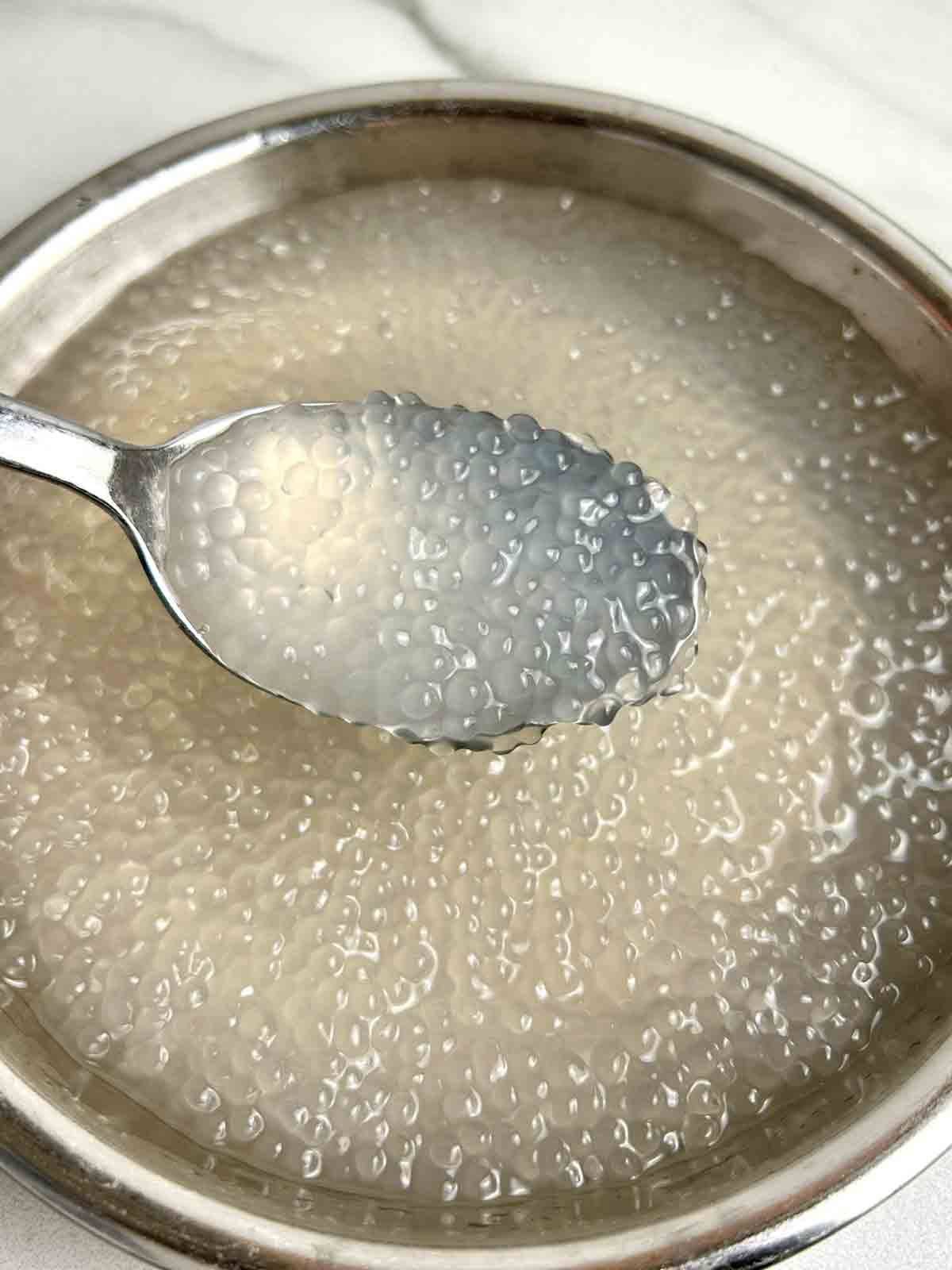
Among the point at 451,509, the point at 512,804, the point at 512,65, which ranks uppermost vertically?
the point at 512,65

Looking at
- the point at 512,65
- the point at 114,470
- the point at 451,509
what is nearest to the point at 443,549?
the point at 451,509

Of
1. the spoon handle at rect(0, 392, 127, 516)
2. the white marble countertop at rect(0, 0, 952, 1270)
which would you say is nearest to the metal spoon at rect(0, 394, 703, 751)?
the spoon handle at rect(0, 392, 127, 516)

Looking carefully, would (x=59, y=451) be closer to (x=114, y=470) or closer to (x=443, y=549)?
(x=114, y=470)

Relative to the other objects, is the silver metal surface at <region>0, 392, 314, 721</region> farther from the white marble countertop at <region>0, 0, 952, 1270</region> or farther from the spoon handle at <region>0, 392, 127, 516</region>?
the white marble countertop at <region>0, 0, 952, 1270</region>

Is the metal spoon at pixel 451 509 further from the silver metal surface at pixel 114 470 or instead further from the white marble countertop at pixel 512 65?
the white marble countertop at pixel 512 65

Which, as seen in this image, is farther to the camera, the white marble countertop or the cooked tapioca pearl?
the white marble countertop

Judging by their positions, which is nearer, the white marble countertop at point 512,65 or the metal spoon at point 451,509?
the metal spoon at point 451,509

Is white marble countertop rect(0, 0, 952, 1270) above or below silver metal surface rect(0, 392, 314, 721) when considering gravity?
above

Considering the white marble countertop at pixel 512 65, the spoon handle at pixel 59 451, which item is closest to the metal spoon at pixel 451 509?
the spoon handle at pixel 59 451
